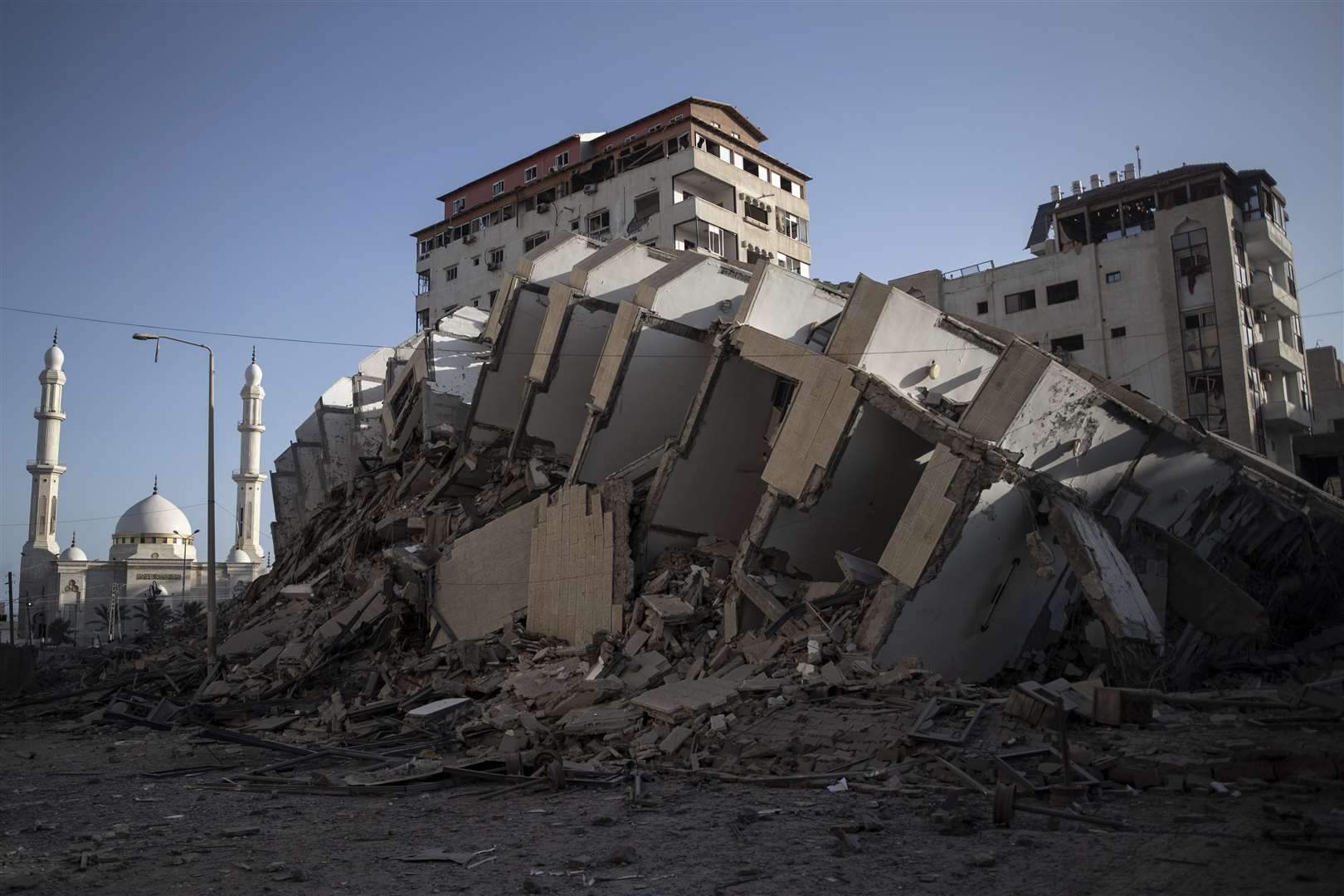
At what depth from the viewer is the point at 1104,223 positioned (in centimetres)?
3678

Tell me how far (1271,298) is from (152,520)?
66748 millimetres

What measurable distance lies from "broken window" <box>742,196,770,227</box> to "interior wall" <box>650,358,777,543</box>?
93.2ft

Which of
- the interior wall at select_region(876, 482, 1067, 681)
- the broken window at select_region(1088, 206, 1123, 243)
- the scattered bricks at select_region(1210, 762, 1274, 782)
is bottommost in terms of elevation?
the scattered bricks at select_region(1210, 762, 1274, 782)

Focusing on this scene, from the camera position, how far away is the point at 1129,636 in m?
12.1

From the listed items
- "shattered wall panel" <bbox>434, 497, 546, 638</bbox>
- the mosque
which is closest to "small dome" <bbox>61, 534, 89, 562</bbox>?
the mosque

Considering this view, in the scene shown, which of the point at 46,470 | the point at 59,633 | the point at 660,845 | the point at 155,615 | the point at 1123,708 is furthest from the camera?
the point at 46,470

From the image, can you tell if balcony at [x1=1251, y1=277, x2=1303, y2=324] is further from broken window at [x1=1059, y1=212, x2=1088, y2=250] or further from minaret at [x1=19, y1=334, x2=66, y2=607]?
minaret at [x1=19, y1=334, x2=66, y2=607]

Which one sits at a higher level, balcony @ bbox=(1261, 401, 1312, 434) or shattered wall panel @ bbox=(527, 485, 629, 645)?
balcony @ bbox=(1261, 401, 1312, 434)

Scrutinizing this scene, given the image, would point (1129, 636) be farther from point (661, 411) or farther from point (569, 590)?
point (661, 411)

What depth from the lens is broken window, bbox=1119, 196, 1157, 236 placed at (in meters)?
35.8

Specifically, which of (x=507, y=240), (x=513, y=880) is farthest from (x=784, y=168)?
(x=513, y=880)

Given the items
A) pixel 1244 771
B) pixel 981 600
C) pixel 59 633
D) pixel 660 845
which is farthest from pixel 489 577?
pixel 59 633

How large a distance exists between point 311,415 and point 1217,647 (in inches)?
1162

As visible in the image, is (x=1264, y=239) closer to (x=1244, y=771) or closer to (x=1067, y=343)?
(x=1067, y=343)
